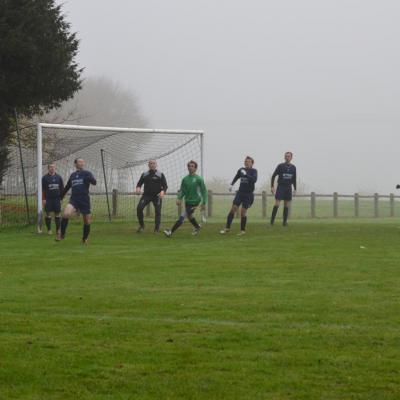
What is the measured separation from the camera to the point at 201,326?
340 inches

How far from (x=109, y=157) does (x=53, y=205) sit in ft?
25.0

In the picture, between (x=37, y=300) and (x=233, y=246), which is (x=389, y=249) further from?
(x=37, y=300)

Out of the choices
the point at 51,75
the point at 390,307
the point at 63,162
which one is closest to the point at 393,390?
the point at 390,307

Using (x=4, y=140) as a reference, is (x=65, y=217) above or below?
below

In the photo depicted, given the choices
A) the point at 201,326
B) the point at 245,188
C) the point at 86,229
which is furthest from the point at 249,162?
the point at 201,326

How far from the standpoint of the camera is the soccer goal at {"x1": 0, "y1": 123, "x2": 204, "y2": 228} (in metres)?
28.6

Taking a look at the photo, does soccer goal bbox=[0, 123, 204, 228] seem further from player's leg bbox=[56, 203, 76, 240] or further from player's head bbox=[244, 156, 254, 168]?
player's leg bbox=[56, 203, 76, 240]

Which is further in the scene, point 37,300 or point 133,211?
point 133,211

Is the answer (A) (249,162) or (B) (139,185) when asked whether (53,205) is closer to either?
(B) (139,185)

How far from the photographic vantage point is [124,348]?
7.62 metres

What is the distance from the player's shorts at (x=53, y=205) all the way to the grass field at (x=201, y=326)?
261 inches

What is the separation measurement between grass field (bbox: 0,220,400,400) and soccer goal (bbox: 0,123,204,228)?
12.3m

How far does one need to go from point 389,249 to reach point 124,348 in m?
10.7

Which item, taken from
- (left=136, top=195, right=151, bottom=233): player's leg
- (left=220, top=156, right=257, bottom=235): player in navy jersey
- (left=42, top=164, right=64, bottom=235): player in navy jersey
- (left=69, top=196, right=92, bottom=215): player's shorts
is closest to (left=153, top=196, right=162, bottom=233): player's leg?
(left=136, top=195, right=151, bottom=233): player's leg
